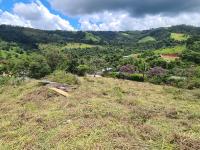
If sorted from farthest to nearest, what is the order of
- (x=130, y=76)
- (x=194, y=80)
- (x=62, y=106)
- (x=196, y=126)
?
(x=130, y=76), (x=194, y=80), (x=62, y=106), (x=196, y=126)

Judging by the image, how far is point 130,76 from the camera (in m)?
53.3

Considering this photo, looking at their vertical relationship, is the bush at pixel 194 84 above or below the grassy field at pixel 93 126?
below

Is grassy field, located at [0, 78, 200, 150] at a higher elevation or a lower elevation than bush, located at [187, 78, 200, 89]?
higher

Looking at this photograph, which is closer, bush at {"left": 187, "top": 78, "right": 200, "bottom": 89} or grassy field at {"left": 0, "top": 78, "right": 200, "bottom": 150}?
grassy field at {"left": 0, "top": 78, "right": 200, "bottom": 150}

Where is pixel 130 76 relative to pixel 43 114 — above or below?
below

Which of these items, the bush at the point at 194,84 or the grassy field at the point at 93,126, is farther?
the bush at the point at 194,84

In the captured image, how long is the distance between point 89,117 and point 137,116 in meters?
2.40

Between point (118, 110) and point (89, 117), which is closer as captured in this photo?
point (89, 117)

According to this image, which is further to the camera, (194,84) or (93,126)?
(194,84)

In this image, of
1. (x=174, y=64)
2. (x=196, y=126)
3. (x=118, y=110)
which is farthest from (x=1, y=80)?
(x=174, y=64)

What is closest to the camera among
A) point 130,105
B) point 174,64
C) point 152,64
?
point 130,105

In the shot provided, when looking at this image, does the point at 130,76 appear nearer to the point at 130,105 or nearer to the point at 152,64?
the point at 152,64

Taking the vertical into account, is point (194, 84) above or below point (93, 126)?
below

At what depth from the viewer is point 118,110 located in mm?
16250
